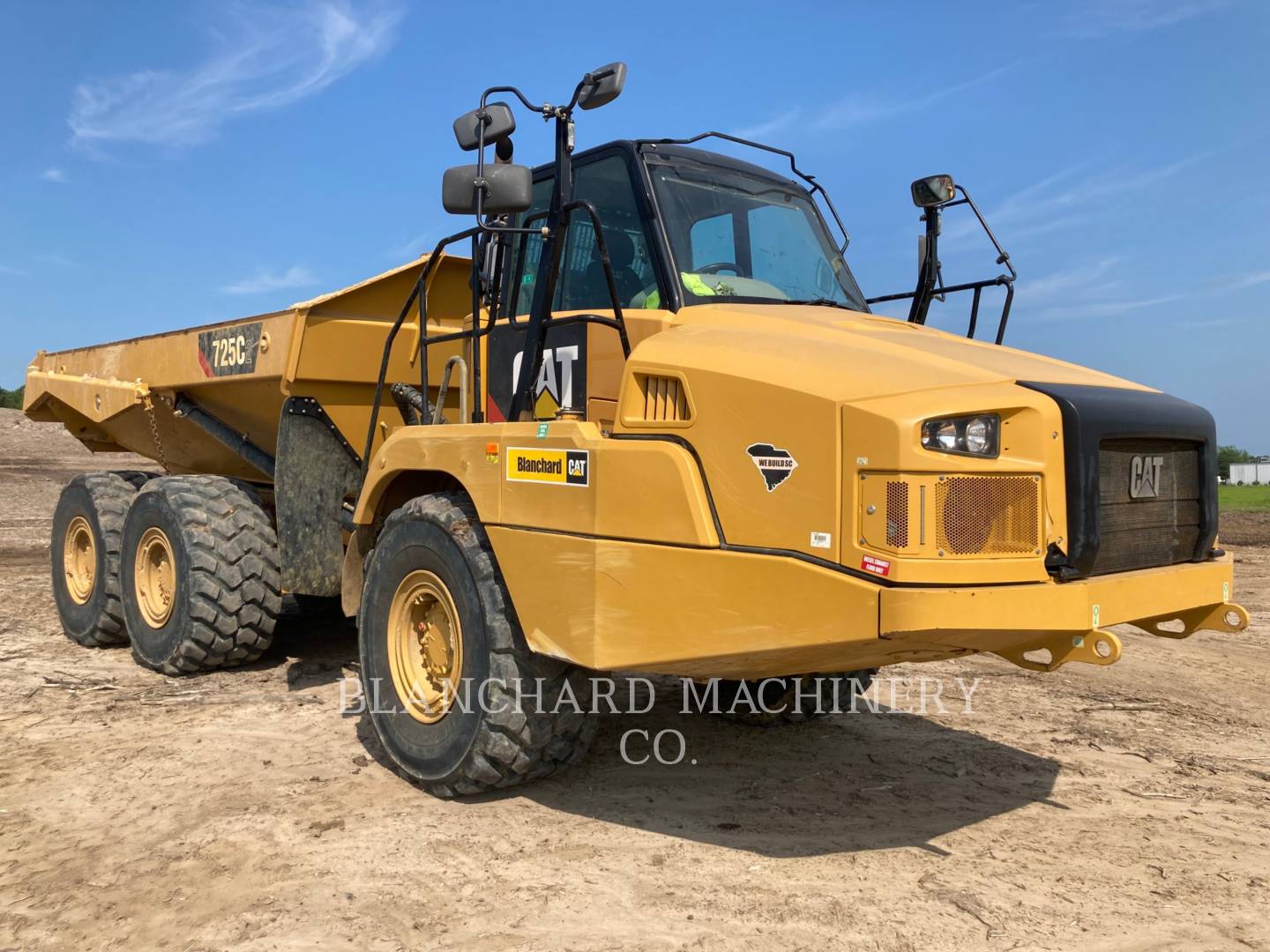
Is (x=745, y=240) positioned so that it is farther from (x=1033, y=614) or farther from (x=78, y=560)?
(x=78, y=560)

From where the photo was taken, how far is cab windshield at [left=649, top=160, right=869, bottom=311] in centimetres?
427

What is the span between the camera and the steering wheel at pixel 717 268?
4.26 m

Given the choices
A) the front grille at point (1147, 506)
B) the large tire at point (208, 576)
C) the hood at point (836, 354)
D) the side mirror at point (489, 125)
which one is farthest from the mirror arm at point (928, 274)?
the large tire at point (208, 576)

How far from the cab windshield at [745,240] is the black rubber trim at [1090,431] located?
141 cm

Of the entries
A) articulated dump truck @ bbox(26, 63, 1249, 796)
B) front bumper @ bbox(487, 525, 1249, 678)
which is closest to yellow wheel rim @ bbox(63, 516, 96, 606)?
articulated dump truck @ bbox(26, 63, 1249, 796)

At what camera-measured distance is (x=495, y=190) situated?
12.6ft

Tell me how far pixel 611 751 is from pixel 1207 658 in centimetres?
504

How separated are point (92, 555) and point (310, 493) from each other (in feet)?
9.06

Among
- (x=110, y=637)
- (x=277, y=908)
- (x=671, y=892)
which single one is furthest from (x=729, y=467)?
(x=110, y=637)

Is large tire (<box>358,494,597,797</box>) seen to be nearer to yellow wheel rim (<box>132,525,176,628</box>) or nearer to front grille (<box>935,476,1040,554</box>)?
front grille (<box>935,476,1040,554</box>)

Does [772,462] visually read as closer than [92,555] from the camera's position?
Yes

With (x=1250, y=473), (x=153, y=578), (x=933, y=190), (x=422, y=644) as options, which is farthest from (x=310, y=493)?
(x=1250, y=473)

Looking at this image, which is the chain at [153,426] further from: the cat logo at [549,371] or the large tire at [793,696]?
the large tire at [793,696]

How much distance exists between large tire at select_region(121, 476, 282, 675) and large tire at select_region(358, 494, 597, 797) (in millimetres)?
1825
